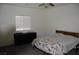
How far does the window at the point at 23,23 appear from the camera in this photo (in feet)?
5.77

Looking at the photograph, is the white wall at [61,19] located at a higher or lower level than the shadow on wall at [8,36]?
higher

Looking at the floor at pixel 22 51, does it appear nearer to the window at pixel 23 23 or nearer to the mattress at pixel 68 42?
the mattress at pixel 68 42

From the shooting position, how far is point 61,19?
1.86m

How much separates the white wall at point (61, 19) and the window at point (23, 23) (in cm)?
40

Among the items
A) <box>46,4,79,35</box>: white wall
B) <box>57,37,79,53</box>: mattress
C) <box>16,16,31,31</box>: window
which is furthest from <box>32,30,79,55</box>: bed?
<box>16,16,31,31</box>: window

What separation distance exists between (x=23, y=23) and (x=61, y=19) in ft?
2.47

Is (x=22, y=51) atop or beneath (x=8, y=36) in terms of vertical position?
beneath

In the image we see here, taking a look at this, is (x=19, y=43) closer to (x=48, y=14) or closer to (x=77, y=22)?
(x=48, y=14)

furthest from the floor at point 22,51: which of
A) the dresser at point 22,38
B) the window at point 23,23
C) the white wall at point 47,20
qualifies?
the window at point 23,23

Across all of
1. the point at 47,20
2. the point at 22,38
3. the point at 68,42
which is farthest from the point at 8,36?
the point at 68,42

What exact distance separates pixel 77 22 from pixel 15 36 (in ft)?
4.03

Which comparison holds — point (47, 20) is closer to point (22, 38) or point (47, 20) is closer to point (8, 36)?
point (22, 38)
